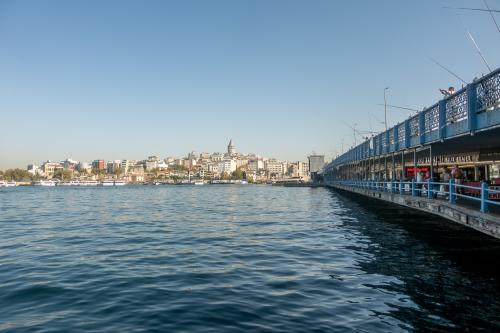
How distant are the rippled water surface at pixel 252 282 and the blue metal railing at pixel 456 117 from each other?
208 inches

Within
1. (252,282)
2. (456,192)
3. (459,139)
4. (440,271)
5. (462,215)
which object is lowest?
(440,271)

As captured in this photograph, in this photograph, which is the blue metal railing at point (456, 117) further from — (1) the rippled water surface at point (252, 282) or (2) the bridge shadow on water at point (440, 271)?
(1) the rippled water surface at point (252, 282)

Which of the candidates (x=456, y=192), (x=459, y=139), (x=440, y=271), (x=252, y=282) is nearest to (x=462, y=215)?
(x=440, y=271)

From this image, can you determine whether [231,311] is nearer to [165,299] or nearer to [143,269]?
[165,299]

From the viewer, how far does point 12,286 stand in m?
11.2

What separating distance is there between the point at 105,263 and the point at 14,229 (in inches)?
615

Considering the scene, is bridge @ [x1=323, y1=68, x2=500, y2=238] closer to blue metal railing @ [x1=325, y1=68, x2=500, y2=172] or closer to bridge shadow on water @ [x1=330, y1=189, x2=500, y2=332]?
blue metal railing @ [x1=325, y1=68, x2=500, y2=172]

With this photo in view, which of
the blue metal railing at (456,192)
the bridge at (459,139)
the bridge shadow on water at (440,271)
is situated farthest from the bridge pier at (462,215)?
the bridge shadow on water at (440,271)

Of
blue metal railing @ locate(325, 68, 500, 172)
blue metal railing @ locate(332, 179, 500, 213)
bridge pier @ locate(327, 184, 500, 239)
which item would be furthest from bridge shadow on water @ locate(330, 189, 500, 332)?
blue metal railing @ locate(325, 68, 500, 172)

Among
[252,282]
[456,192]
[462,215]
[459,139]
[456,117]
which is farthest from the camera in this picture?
[456,192]

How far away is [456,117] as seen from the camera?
1983 cm

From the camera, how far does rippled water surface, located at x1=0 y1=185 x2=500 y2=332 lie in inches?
323

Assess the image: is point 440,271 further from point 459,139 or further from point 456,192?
point 456,192

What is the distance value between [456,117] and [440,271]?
32.7ft
